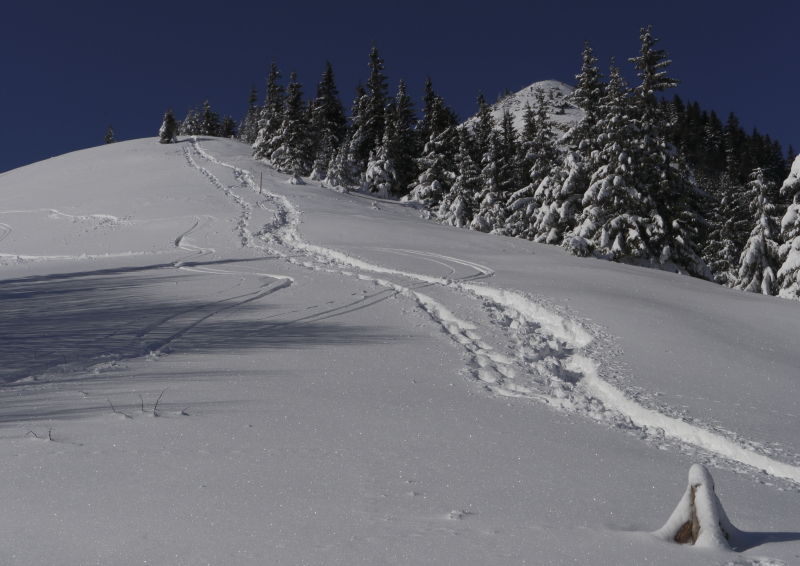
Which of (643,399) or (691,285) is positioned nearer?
(643,399)

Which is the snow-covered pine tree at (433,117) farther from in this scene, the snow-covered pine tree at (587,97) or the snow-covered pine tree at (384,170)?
the snow-covered pine tree at (587,97)

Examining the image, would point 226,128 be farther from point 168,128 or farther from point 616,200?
point 616,200

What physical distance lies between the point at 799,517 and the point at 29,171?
5677 centimetres

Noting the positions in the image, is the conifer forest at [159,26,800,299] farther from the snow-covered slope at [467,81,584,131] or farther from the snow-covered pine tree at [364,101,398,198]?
the snow-covered slope at [467,81,584,131]

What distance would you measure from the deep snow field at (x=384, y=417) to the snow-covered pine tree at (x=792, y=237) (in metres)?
7.15

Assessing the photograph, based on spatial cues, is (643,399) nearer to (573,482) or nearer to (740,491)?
(740,491)

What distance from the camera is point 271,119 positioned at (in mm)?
49188

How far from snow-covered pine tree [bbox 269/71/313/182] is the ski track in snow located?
31781 millimetres

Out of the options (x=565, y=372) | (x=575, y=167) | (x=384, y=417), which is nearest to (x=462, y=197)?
(x=575, y=167)

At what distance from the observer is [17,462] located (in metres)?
3.30

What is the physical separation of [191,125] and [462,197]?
66277mm

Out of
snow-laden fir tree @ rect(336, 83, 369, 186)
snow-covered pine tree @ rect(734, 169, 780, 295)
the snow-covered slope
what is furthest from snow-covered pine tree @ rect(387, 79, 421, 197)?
the snow-covered slope

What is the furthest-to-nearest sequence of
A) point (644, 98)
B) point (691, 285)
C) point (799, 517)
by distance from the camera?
point (644, 98) < point (691, 285) < point (799, 517)

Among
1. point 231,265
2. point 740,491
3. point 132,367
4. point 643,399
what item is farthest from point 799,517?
point 231,265
